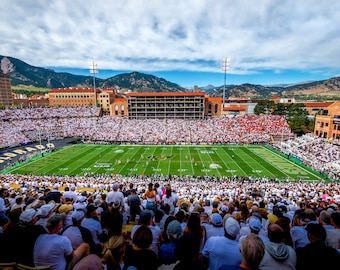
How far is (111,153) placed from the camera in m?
35.8

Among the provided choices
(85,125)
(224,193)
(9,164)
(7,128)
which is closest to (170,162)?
(224,193)

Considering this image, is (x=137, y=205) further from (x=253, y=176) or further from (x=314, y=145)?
(x=314, y=145)

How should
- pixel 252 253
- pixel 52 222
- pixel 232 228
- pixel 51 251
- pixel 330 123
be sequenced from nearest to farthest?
1. pixel 252 253
2. pixel 51 251
3. pixel 232 228
4. pixel 52 222
5. pixel 330 123

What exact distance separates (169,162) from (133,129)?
70.5 feet

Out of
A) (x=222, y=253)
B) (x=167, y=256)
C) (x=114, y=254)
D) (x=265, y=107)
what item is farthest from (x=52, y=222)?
(x=265, y=107)

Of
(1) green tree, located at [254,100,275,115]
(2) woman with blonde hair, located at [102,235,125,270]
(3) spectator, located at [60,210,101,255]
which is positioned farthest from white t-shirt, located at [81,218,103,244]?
(1) green tree, located at [254,100,275,115]

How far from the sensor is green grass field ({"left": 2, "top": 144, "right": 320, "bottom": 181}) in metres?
26.8

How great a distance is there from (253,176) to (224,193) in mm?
11165

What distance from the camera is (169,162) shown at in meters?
30.8

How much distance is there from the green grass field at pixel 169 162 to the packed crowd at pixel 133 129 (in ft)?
17.5

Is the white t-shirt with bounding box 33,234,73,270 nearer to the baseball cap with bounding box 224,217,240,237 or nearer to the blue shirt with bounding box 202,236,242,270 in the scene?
the blue shirt with bounding box 202,236,242,270

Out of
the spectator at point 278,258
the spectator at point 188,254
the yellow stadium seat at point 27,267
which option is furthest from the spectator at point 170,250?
the yellow stadium seat at point 27,267

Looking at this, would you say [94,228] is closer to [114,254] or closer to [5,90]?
[114,254]

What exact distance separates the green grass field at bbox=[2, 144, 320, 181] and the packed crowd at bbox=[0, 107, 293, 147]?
535cm
